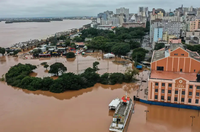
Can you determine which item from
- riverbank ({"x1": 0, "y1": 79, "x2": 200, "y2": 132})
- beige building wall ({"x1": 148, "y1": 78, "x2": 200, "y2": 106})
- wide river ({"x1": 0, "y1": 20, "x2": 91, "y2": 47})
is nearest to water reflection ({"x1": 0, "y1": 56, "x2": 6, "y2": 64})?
wide river ({"x1": 0, "y1": 20, "x2": 91, "y2": 47})

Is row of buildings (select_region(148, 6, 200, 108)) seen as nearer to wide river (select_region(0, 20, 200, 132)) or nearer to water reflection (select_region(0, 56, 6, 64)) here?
wide river (select_region(0, 20, 200, 132))

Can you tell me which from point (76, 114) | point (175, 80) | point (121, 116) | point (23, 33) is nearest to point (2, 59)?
point (76, 114)

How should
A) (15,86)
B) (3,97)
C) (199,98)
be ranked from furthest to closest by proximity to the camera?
(15,86) → (3,97) → (199,98)

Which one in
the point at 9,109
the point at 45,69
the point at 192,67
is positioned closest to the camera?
the point at 9,109

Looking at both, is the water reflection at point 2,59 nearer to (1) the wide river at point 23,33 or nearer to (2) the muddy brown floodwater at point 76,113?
(1) the wide river at point 23,33

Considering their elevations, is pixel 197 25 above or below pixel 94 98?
above

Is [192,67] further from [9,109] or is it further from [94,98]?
[9,109]

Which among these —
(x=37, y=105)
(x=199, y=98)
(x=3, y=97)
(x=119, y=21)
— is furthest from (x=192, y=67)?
(x=119, y=21)
